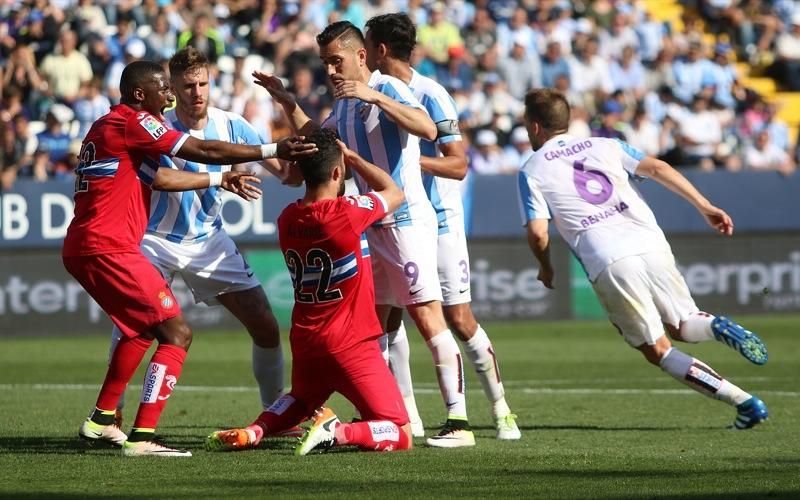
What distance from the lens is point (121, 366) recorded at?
8.17 metres

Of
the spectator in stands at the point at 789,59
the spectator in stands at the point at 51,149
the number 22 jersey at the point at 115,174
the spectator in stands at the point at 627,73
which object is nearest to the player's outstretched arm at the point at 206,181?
the number 22 jersey at the point at 115,174

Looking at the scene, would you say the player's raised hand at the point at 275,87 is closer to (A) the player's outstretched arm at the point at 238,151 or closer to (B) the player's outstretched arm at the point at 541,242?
(A) the player's outstretched arm at the point at 238,151

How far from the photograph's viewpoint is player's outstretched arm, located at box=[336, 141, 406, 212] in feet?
26.3

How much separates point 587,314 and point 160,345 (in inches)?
500

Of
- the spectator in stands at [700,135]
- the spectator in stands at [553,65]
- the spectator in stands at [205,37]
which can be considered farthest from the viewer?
the spectator in stands at [553,65]

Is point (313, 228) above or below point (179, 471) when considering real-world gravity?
above

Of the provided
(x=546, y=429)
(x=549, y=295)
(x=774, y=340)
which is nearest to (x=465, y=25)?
A: (x=549, y=295)

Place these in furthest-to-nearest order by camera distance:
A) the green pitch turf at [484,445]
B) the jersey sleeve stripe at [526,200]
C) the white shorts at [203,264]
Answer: the jersey sleeve stripe at [526,200]
the white shorts at [203,264]
the green pitch turf at [484,445]

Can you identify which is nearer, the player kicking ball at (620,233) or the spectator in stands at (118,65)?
the player kicking ball at (620,233)

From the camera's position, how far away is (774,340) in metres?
17.1

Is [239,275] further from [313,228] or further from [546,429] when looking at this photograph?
[546,429]

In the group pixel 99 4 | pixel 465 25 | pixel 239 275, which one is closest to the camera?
pixel 239 275

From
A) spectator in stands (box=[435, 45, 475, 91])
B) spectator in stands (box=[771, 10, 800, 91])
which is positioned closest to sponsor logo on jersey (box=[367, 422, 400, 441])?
spectator in stands (box=[435, 45, 475, 91])

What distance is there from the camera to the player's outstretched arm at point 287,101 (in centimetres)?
845
